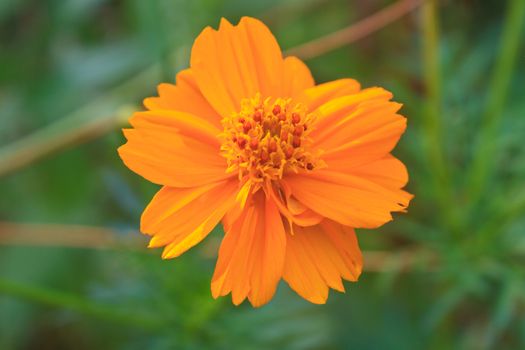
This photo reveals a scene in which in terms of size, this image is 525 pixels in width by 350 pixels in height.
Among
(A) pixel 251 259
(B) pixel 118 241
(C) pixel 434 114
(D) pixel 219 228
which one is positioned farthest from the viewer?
(D) pixel 219 228

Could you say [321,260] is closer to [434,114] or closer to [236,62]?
A: [236,62]

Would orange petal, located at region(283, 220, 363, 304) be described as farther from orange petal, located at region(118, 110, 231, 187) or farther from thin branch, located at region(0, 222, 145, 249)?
thin branch, located at region(0, 222, 145, 249)

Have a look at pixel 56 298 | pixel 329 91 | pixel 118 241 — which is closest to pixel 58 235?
pixel 118 241

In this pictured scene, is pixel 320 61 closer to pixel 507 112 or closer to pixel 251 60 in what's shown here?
pixel 507 112

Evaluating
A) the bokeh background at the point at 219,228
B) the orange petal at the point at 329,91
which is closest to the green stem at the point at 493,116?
the bokeh background at the point at 219,228

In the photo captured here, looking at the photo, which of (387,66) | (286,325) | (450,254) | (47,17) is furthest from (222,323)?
(47,17)

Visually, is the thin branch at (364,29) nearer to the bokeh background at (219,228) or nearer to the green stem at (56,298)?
the bokeh background at (219,228)
